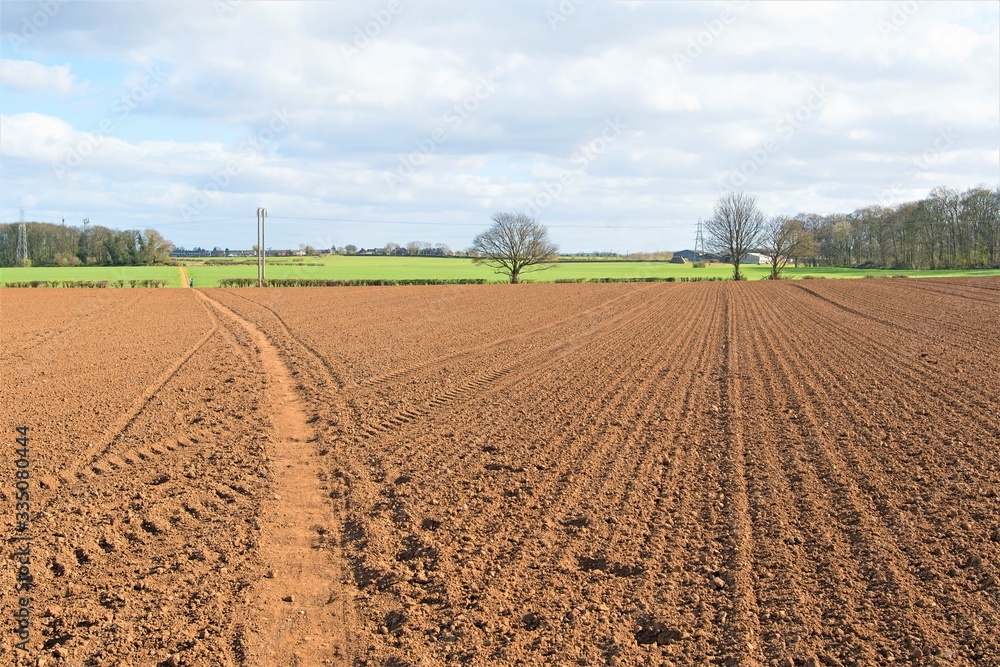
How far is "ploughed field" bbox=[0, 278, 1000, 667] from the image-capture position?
4.52 m

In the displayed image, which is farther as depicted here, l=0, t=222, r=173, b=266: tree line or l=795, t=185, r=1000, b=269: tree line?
l=0, t=222, r=173, b=266: tree line

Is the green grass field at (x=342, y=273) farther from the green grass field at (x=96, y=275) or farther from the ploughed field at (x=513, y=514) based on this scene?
the ploughed field at (x=513, y=514)

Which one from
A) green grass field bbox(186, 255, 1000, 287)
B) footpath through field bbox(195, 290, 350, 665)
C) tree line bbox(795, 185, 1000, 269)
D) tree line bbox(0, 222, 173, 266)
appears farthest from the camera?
tree line bbox(0, 222, 173, 266)

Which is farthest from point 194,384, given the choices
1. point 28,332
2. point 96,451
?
point 28,332

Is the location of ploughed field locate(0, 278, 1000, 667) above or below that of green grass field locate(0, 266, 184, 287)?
below

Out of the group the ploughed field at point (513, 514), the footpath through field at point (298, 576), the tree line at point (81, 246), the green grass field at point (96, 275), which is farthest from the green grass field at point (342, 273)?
the footpath through field at point (298, 576)

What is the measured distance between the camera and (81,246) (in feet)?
308

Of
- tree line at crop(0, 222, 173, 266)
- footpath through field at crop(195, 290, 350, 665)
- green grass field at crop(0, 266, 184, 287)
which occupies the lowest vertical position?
footpath through field at crop(195, 290, 350, 665)

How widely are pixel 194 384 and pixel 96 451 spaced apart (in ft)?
16.2

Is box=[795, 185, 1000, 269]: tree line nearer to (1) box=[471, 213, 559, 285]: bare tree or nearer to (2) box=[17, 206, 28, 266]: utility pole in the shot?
(1) box=[471, 213, 559, 285]: bare tree

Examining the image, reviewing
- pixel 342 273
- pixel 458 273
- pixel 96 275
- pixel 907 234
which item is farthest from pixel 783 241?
pixel 96 275

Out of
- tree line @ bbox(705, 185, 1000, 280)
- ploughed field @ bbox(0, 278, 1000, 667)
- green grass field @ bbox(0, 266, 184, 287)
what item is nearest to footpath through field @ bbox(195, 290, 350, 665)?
ploughed field @ bbox(0, 278, 1000, 667)

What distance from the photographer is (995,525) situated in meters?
6.09

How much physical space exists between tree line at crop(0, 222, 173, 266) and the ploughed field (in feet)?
281
